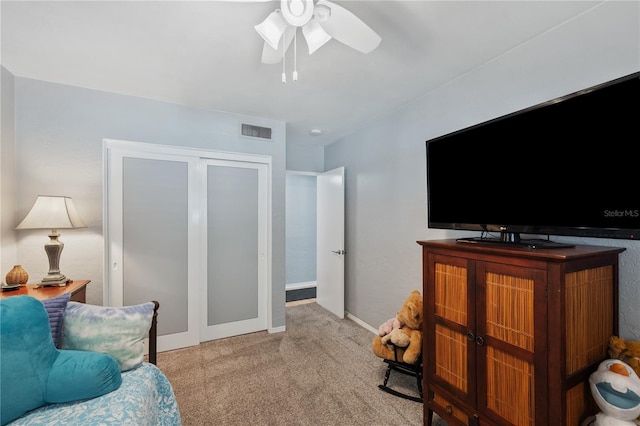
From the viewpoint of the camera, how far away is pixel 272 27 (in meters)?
1.31

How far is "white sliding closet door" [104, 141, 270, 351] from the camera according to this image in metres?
2.64

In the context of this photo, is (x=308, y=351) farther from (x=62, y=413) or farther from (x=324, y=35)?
(x=324, y=35)

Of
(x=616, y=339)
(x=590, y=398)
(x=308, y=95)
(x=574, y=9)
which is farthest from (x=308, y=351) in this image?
(x=574, y=9)

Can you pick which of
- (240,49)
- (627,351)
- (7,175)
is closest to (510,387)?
(627,351)

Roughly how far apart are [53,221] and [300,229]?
3759mm

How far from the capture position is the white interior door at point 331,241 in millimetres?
3709

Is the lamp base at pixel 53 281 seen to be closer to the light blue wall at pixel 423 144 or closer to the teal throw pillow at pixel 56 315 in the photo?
the teal throw pillow at pixel 56 315

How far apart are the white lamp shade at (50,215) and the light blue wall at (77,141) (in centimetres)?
33

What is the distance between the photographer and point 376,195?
3.22m

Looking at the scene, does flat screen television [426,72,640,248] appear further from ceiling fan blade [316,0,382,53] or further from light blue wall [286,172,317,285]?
light blue wall [286,172,317,285]

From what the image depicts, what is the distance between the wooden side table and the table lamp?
7cm

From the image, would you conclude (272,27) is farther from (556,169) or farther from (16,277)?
(16,277)

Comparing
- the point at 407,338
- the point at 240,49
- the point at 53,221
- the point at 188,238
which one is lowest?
the point at 407,338

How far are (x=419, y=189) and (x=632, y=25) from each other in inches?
61.7
